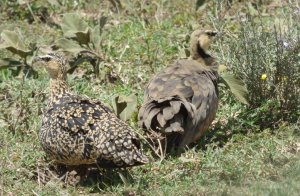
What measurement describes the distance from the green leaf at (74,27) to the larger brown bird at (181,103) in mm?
1299

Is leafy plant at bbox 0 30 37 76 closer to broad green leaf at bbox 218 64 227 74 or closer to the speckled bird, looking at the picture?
the speckled bird

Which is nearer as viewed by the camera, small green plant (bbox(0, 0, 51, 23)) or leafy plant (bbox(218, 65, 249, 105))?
leafy plant (bbox(218, 65, 249, 105))

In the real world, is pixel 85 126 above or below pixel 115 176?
above

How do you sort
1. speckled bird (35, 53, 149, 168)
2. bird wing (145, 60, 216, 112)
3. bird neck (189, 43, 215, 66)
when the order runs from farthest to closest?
bird neck (189, 43, 215, 66), bird wing (145, 60, 216, 112), speckled bird (35, 53, 149, 168)

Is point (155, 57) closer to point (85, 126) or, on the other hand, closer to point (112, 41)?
point (112, 41)

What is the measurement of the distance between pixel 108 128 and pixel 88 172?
61 cm

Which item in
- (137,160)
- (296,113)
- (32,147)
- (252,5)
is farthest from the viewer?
(252,5)

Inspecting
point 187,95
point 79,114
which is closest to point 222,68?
point 187,95

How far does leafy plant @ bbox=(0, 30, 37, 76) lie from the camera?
30.4 feet

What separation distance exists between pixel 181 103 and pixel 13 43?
262 centimetres

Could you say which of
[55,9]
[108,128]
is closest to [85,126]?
[108,128]

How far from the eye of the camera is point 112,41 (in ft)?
34.1

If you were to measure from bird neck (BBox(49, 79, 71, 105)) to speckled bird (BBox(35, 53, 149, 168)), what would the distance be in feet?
0.28

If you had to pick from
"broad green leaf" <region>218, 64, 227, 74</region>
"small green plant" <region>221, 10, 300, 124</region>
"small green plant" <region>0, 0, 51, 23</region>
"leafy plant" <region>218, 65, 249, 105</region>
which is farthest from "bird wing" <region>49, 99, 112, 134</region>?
"small green plant" <region>0, 0, 51, 23</region>
